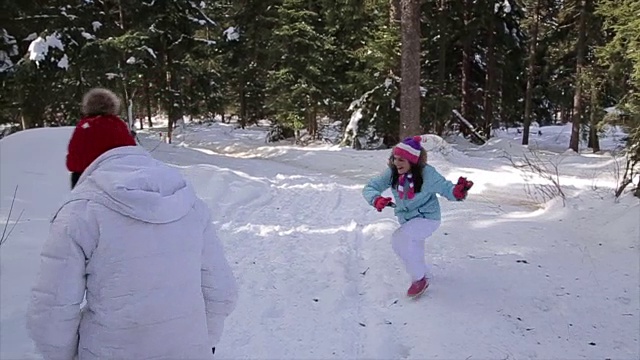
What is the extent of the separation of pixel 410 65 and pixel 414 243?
901 cm

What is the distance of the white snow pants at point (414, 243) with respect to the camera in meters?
4.96

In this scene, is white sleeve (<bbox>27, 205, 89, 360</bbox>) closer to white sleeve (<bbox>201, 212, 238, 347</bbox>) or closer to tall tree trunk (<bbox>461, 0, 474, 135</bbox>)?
white sleeve (<bbox>201, 212, 238, 347</bbox>)

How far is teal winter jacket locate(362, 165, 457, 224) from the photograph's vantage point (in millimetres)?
4926

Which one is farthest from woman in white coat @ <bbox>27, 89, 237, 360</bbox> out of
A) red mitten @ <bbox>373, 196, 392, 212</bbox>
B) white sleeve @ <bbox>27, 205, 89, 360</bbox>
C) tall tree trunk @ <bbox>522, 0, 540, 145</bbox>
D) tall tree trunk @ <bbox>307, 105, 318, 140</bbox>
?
tall tree trunk @ <bbox>522, 0, 540, 145</bbox>

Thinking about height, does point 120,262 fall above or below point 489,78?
below

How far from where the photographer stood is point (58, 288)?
192 cm

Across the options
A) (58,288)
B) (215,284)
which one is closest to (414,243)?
(215,284)

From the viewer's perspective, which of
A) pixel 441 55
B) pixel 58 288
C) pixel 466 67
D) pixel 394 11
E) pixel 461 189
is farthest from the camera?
pixel 466 67

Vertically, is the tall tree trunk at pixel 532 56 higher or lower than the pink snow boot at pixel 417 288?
higher

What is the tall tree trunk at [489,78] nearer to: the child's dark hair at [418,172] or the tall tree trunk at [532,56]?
the tall tree trunk at [532,56]

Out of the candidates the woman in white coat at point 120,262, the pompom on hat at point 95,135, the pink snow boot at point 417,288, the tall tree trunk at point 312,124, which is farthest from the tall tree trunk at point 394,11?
the woman in white coat at point 120,262

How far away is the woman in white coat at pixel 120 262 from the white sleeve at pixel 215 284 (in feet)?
0.14

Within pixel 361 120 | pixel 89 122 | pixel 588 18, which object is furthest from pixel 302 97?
pixel 89 122

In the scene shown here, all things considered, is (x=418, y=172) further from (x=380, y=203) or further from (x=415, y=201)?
(x=380, y=203)
